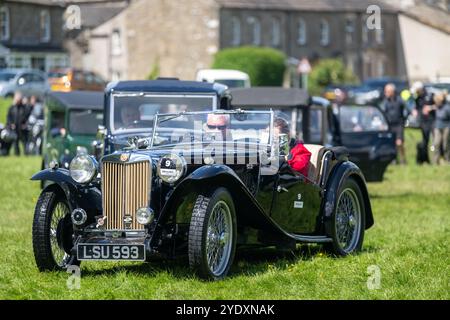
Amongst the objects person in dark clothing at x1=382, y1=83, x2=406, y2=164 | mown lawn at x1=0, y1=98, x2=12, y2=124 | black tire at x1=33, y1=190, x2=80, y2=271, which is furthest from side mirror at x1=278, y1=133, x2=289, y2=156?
mown lawn at x1=0, y1=98, x2=12, y2=124

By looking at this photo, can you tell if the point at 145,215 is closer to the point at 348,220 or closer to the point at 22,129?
the point at 348,220

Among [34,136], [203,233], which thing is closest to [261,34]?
[34,136]

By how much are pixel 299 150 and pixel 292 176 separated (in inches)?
18.3

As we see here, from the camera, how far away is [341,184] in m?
12.0

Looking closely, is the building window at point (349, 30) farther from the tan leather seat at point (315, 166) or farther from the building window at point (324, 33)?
the tan leather seat at point (315, 166)

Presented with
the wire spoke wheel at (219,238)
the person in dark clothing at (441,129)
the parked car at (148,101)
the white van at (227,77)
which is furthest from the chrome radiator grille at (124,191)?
the white van at (227,77)

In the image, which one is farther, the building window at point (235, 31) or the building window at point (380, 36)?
the building window at point (380, 36)

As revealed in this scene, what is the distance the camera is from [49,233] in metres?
10.5

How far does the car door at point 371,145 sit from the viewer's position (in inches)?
813

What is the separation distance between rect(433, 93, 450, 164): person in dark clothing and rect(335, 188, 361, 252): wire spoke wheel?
53.5 feet

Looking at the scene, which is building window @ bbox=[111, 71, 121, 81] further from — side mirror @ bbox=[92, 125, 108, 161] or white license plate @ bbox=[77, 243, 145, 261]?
white license plate @ bbox=[77, 243, 145, 261]

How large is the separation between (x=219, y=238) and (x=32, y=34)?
63.9 meters

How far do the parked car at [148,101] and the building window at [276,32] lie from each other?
57.5m
